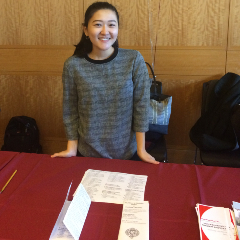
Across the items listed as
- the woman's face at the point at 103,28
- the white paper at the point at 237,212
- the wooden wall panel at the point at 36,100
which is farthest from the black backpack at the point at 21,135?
the white paper at the point at 237,212

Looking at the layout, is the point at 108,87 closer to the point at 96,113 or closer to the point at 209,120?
the point at 96,113

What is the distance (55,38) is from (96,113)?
1.45 metres

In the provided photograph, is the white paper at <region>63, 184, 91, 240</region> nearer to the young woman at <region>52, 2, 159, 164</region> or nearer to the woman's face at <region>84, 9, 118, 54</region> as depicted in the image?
the young woman at <region>52, 2, 159, 164</region>

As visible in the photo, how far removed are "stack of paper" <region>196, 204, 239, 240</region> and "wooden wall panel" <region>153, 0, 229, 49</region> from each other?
1.81 m

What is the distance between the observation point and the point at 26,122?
2.63 m

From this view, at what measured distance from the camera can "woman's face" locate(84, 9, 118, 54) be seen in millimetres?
1271

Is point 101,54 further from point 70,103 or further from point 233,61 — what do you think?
point 233,61

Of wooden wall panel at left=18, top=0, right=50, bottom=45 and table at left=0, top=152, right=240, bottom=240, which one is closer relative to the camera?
table at left=0, top=152, right=240, bottom=240

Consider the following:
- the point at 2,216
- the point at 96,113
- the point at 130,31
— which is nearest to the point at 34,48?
the point at 130,31

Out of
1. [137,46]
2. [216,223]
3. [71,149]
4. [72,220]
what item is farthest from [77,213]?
[137,46]

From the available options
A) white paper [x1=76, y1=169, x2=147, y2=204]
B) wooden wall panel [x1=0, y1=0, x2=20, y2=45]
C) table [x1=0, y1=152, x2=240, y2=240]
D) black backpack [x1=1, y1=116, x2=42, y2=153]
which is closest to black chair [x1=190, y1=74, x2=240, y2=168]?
table [x1=0, y1=152, x2=240, y2=240]

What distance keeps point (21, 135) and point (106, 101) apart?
154cm

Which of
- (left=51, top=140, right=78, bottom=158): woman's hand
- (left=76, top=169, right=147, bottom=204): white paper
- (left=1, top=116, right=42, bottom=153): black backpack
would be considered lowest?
(left=1, top=116, right=42, bottom=153): black backpack

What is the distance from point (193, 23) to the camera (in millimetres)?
2340
